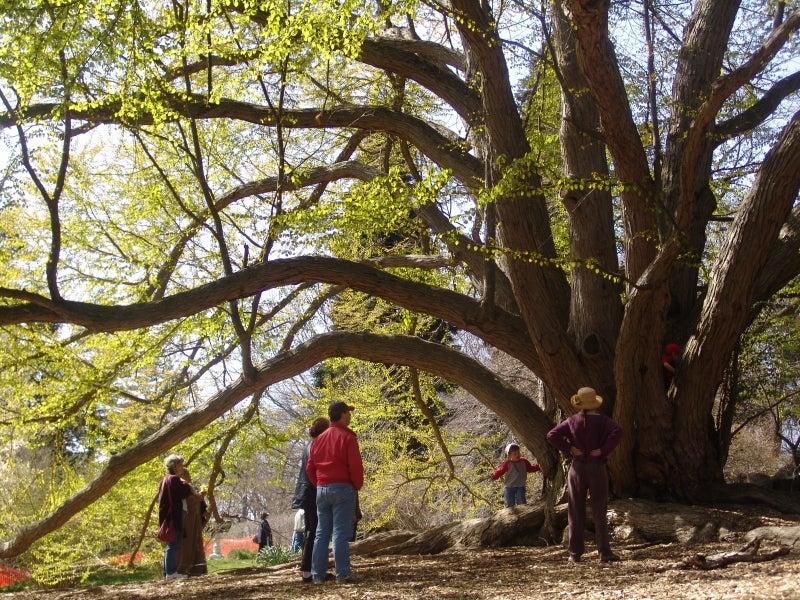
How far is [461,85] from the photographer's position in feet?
32.2

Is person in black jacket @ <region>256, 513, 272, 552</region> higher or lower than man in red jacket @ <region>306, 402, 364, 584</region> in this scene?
lower

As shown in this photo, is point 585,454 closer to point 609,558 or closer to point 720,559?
point 609,558

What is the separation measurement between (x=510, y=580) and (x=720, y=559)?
1.47 metres

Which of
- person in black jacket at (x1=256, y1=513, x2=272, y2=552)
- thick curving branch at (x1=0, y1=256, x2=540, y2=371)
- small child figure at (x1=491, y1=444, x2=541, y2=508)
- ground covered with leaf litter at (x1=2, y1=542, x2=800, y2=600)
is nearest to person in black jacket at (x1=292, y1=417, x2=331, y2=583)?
ground covered with leaf litter at (x1=2, y1=542, x2=800, y2=600)

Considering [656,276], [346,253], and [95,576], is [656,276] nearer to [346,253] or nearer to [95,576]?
[346,253]

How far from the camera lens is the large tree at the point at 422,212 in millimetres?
6770

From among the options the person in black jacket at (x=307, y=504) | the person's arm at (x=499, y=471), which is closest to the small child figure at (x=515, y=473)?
the person's arm at (x=499, y=471)

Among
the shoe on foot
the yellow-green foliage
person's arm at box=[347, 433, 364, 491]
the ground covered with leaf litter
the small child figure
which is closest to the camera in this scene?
the ground covered with leaf litter

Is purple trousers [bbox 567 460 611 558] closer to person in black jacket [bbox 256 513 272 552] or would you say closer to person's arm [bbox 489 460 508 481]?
person's arm [bbox 489 460 508 481]

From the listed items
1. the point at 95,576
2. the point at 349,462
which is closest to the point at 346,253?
the point at 349,462

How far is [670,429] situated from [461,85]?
4638mm

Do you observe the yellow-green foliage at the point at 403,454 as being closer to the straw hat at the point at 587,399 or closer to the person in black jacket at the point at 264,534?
the person in black jacket at the point at 264,534

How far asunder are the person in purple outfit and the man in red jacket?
1742 millimetres

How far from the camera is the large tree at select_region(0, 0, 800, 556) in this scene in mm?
6770
